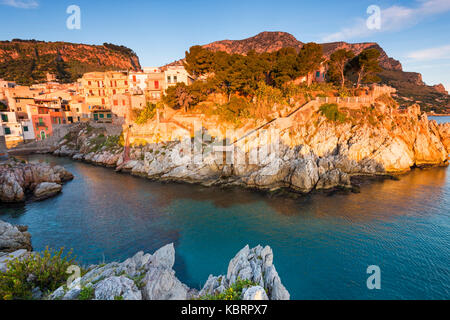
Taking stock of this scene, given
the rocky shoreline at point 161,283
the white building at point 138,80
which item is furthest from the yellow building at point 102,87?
the rocky shoreline at point 161,283

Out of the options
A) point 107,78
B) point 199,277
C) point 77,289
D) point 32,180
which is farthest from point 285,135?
point 107,78

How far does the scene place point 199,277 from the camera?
16.1 meters

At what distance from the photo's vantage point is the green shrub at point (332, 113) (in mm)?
41969

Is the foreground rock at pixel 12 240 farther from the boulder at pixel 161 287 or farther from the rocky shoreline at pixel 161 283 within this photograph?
the boulder at pixel 161 287

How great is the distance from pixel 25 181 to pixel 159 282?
3546 cm

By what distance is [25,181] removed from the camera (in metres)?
32.2

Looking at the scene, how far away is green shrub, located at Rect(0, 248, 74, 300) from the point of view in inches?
384

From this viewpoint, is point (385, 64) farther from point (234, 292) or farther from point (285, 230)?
point (234, 292)

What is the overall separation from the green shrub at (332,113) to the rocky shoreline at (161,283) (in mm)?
37385

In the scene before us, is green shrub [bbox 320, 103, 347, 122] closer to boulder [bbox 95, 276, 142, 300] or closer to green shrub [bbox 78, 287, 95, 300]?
boulder [bbox 95, 276, 142, 300]

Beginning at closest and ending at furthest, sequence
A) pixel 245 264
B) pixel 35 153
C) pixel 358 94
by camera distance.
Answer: pixel 245 264 < pixel 358 94 < pixel 35 153

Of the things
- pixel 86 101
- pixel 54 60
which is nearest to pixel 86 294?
pixel 86 101

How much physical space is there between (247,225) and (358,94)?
46101mm
